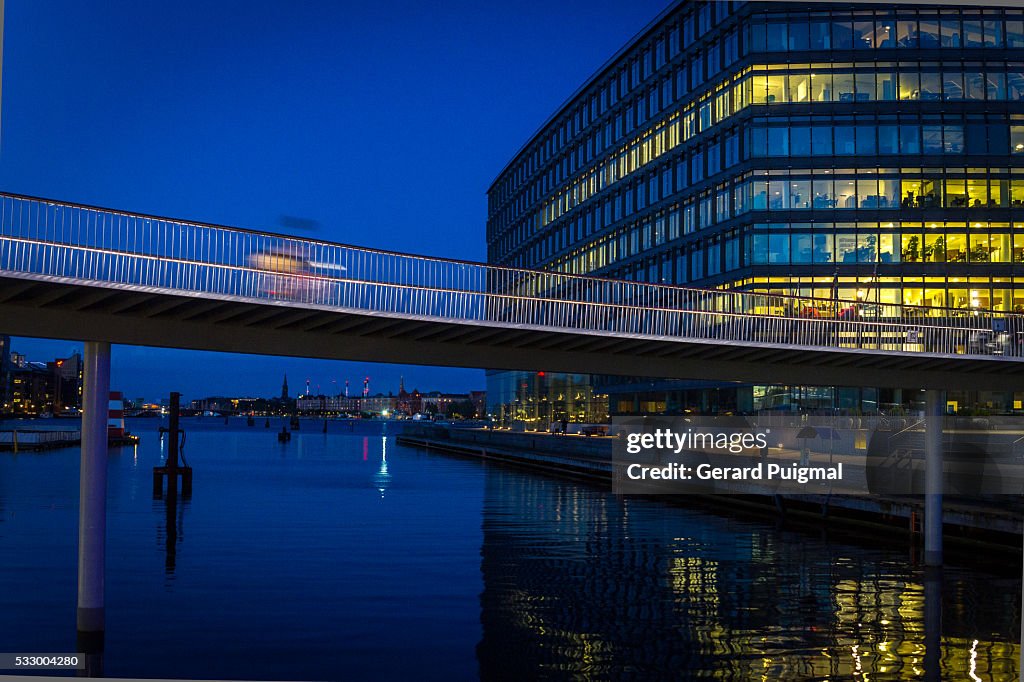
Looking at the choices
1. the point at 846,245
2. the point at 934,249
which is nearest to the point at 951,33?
the point at 934,249

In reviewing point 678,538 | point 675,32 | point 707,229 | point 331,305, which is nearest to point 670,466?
point 707,229

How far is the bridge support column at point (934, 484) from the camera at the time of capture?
90.0 ft

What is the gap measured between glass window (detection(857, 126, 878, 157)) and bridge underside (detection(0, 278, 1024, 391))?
120ft

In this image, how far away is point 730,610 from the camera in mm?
23266

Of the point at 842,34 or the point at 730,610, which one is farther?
the point at 842,34

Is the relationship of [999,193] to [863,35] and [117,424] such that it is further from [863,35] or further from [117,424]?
[117,424]

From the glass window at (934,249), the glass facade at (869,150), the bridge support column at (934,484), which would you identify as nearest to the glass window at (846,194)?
the glass facade at (869,150)

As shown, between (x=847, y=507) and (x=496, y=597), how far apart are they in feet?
58.2

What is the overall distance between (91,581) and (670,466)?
4393cm

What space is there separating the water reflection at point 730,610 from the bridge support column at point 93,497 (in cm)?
689

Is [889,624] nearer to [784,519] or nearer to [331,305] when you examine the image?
[331,305]

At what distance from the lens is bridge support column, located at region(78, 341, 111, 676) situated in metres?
17.2

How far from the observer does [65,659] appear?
18.3 m

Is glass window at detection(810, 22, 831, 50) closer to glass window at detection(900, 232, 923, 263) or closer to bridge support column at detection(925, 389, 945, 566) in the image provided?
glass window at detection(900, 232, 923, 263)
